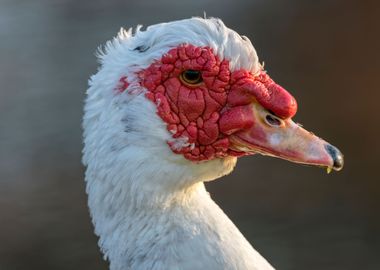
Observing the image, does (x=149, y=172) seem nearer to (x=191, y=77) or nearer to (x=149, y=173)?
(x=149, y=173)

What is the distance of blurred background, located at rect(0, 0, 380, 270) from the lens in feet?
21.5

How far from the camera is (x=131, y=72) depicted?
311 cm

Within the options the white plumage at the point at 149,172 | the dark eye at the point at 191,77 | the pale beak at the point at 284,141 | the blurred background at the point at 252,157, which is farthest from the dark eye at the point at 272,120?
the blurred background at the point at 252,157

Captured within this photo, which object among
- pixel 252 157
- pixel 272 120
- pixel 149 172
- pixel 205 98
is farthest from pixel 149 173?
pixel 252 157

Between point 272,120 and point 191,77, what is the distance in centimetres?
34

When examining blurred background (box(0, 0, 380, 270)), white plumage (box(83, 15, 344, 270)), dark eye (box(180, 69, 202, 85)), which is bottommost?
blurred background (box(0, 0, 380, 270))

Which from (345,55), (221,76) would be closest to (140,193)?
(221,76)

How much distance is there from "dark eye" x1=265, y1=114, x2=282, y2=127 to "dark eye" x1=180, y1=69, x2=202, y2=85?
29cm

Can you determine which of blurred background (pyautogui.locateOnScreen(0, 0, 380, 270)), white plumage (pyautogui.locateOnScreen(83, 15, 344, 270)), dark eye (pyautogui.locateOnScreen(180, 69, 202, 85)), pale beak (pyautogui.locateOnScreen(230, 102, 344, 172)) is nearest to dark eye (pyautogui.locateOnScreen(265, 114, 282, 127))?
pale beak (pyautogui.locateOnScreen(230, 102, 344, 172))

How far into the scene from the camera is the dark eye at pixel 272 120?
10.1 ft

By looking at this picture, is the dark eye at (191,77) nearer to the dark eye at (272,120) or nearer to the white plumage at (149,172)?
the white plumage at (149,172)

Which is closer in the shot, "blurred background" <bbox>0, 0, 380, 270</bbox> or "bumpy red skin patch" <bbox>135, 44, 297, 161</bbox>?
"bumpy red skin patch" <bbox>135, 44, 297, 161</bbox>

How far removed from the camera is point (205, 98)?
309 centimetres

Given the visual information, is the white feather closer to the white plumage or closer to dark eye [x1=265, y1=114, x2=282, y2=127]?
the white plumage
